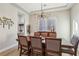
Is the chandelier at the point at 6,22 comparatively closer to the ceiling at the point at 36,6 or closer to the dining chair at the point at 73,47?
the ceiling at the point at 36,6

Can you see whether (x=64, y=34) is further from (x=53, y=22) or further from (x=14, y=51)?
(x=14, y=51)

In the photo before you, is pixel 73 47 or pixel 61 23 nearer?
pixel 73 47

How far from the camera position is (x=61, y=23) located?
302 centimetres

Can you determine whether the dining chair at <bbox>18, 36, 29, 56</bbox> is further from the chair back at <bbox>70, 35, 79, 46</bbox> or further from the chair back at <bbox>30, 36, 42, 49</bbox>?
the chair back at <bbox>70, 35, 79, 46</bbox>

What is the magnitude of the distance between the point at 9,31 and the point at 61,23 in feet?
4.54

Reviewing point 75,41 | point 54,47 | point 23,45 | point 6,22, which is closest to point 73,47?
point 75,41

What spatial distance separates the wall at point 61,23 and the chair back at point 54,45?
164 millimetres

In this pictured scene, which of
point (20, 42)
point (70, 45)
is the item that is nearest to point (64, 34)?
point (70, 45)

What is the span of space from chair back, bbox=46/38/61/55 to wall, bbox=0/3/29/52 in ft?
2.84

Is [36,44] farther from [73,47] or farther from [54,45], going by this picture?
[73,47]

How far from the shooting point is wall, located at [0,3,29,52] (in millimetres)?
2908

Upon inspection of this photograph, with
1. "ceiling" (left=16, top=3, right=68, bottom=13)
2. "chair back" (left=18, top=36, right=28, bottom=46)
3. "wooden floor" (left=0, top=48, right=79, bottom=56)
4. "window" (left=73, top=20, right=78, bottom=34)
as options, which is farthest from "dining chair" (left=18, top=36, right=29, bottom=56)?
"window" (left=73, top=20, right=78, bottom=34)

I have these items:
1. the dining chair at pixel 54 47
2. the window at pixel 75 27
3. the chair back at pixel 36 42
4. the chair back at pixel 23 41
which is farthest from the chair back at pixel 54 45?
the chair back at pixel 23 41

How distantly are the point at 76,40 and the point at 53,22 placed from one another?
29.2 inches
